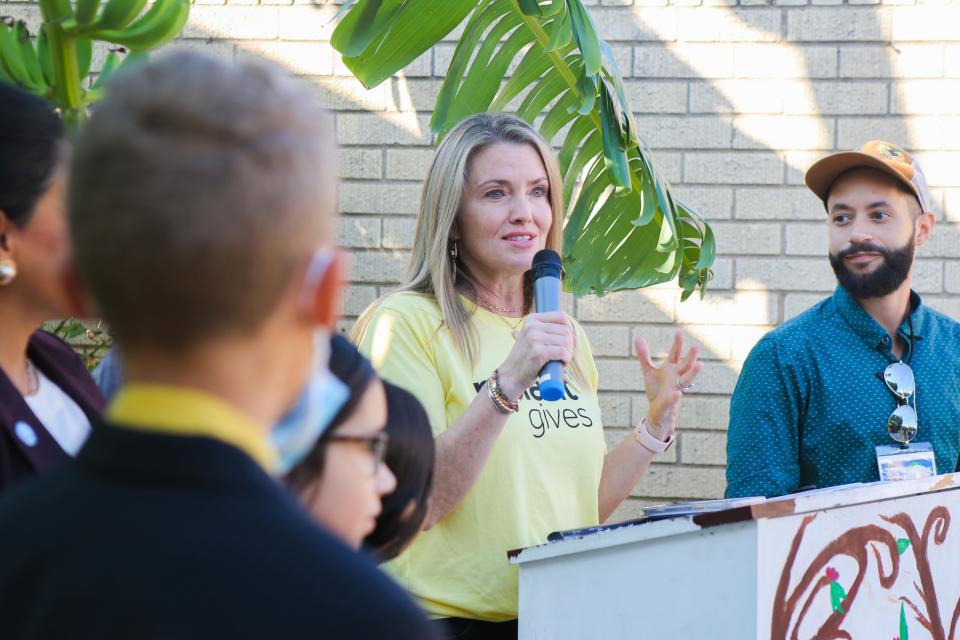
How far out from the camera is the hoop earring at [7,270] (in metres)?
1.58

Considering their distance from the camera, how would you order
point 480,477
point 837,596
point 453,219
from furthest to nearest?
1. point 453,219
2. point 480,477
3. point 837,596

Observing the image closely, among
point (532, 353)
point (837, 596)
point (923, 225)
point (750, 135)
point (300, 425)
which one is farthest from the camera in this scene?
point (750, 135)

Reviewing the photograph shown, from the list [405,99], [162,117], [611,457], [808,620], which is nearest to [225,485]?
[162,117]

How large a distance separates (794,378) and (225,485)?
2945 mm

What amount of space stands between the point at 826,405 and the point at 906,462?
0.30 metres

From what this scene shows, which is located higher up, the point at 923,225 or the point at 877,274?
the point at 923,225

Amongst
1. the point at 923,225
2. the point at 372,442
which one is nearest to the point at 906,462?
the point at 923,225

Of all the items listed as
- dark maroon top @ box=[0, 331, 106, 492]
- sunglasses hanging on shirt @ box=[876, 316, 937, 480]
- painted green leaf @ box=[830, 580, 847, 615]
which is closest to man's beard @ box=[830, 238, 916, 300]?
sunglasses hanging on shirt @ box=[876, 316, 937, 480]

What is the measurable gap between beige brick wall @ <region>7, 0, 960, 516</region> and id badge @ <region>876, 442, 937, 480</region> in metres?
1.57

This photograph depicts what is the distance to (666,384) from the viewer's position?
2.97 m

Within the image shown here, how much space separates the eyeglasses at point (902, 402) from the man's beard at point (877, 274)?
27 cm

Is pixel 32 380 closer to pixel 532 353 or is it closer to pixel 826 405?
pixel 532 353

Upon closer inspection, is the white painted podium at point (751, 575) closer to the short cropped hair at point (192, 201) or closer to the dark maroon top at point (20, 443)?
the dark maroon top at point (20, 443)

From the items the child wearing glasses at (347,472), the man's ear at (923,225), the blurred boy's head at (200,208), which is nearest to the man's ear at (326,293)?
the blurred boy's head at (200,208)
